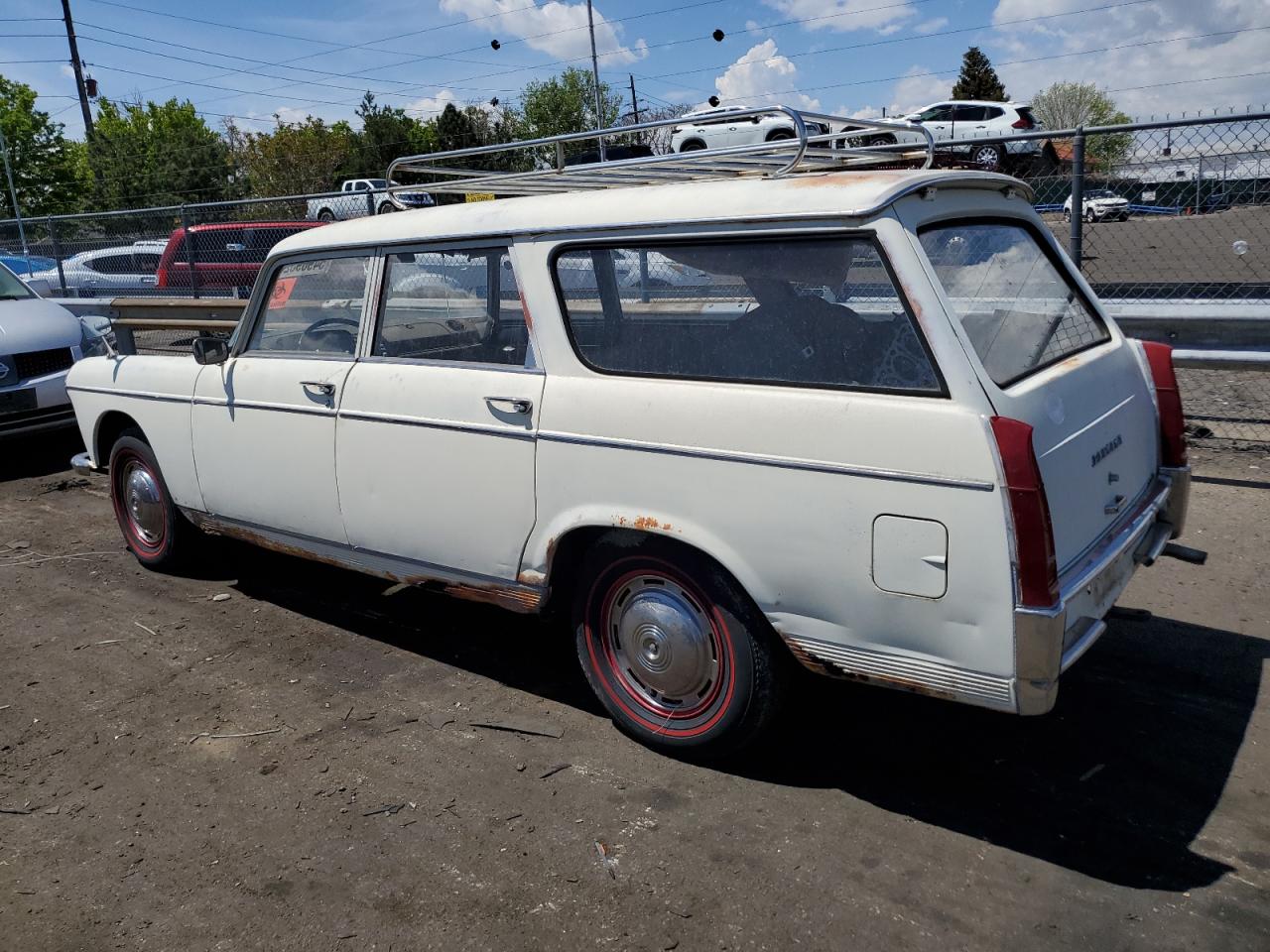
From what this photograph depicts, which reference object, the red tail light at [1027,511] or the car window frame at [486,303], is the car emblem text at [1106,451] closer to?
the red tail light at [1027,511]

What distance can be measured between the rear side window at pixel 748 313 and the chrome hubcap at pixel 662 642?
0.72m

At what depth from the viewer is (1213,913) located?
2.59m

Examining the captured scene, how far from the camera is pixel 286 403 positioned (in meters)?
4.25

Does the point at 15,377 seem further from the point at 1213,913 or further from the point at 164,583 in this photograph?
the point at 1213,913

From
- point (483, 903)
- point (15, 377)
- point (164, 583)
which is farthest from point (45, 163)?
point (483, 903)

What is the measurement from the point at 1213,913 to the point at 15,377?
27.4 ft

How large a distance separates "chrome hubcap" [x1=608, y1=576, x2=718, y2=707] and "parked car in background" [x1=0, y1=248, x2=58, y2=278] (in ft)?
46.2

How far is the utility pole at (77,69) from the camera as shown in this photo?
42.4 m

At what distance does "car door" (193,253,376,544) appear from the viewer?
13.6ft

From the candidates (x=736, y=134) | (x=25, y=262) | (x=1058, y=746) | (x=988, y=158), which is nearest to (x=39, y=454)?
(x=25, y=262)

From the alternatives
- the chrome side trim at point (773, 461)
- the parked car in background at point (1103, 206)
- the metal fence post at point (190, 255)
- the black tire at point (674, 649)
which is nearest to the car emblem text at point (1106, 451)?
the chrome side trim at point (773, 461)

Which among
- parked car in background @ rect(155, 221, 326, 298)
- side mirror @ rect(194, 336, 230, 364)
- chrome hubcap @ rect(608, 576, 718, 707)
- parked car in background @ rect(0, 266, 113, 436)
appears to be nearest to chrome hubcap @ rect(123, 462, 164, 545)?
side mirror @ rect(194, 336, 230, 364)

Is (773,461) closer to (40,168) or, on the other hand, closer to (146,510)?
(146,510)

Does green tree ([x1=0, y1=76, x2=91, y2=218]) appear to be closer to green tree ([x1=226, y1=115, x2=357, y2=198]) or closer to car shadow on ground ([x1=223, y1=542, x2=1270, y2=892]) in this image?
green tree ([x1=226, y1=115, x2=357, y2=198])
